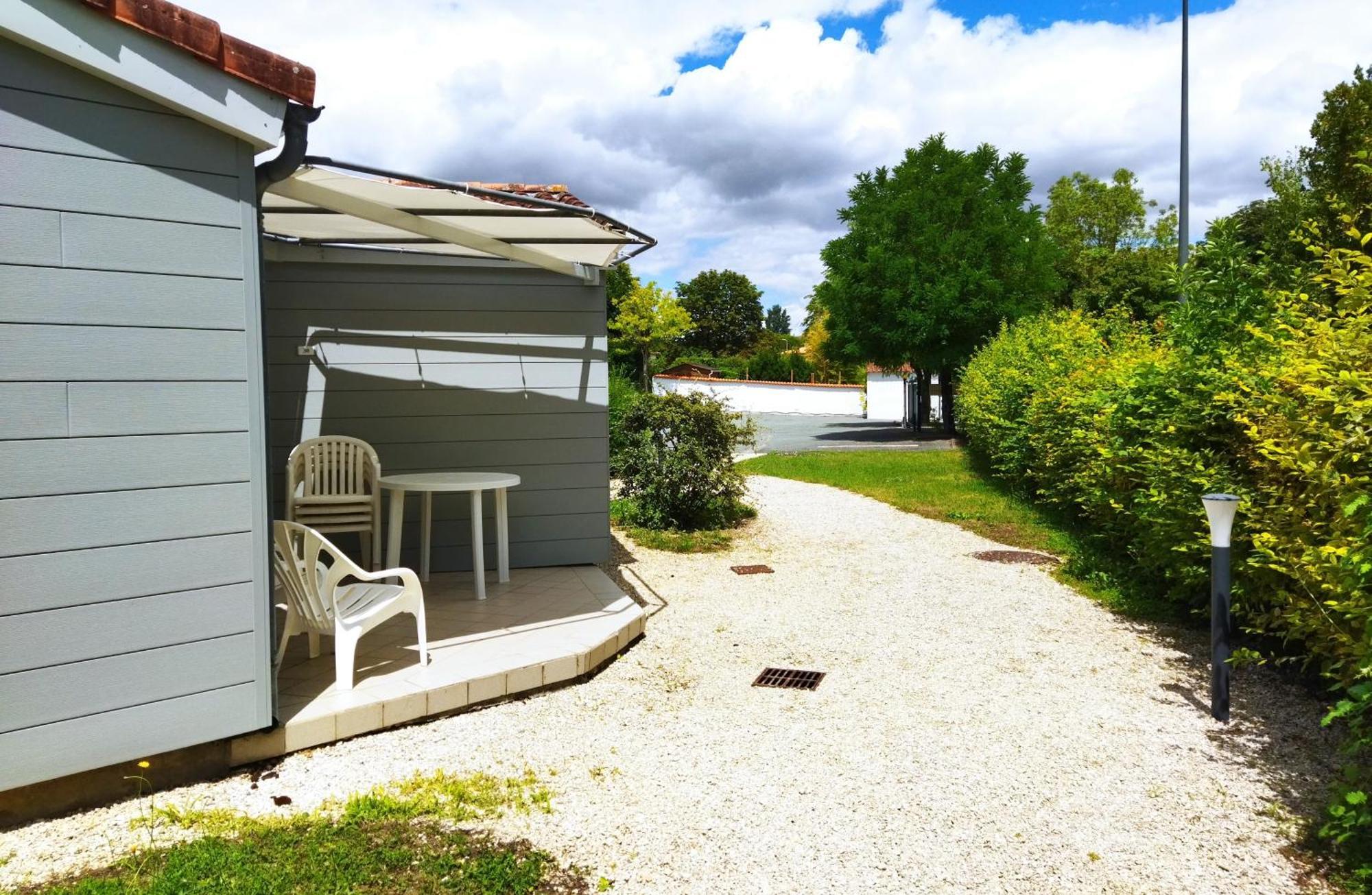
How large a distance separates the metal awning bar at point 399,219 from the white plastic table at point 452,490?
5.02 ft

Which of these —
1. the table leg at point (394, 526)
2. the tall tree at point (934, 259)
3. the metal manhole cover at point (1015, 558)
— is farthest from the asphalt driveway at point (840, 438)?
the table leg at point (394, 526)

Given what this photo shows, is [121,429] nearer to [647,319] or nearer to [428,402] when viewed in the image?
[428,402]

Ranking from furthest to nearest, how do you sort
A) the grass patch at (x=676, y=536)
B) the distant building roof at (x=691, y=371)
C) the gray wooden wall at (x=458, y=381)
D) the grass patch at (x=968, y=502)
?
the distant building roof at (x=691, y=371) < the grass patch at (x=676, y=536) < the grass patch at (x=968, y=502) < the gray wooden wall at (x=458, y=381)

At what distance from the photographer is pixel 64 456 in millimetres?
2887

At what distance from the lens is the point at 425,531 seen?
6.21 meters

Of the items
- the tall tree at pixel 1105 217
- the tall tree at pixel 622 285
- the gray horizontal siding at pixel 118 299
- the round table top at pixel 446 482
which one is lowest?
the round table top at pixel 446 482

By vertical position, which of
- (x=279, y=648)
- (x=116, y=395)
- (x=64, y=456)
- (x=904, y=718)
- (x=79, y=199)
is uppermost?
(x=79, y=199)

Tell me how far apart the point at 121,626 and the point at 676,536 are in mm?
6436

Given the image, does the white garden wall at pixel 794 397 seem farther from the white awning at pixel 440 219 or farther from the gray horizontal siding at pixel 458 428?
the white awning at pixel 440 219

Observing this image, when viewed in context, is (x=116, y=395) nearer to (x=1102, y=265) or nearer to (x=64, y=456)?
(x=64, y=456)

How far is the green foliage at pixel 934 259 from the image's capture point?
72.9 ft

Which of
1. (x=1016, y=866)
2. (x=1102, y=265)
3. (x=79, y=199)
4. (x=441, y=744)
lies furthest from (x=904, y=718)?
(x=1102, y=265)

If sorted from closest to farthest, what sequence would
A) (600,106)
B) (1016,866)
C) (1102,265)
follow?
(1016,866)
(600,106)
(1102,265)

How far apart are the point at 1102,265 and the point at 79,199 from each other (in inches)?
1708
